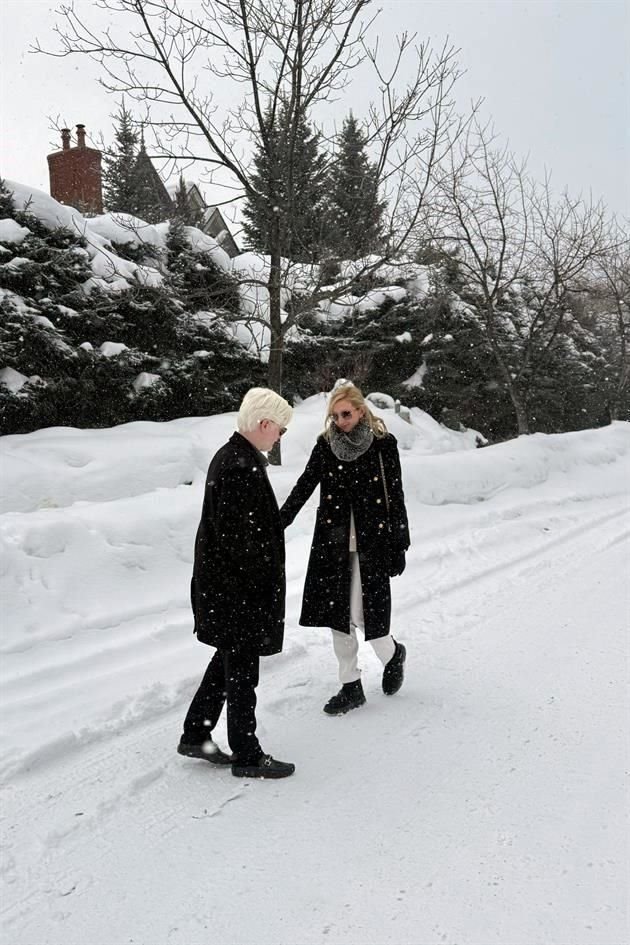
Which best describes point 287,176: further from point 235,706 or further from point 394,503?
point 235,706

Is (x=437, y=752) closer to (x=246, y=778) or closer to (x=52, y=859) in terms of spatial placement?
(x=246, y=778)

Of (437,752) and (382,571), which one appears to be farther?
(382,571)

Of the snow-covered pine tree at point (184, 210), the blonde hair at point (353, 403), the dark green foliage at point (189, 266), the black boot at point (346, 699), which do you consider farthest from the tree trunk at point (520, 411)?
the black boot at point (346, 699)

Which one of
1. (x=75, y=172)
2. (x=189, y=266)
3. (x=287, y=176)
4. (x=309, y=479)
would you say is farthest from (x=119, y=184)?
(x=309, y=479)

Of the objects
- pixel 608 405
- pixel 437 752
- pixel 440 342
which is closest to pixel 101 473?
pixel 437 752

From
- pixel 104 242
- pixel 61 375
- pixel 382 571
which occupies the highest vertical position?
pixel 104 242

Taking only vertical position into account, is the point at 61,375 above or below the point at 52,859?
above

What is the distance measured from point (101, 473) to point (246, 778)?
627 centimetres

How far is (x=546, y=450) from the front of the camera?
40.1 ft

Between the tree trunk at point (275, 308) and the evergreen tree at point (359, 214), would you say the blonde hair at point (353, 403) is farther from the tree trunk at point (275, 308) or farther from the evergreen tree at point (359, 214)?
the evergreen tree at point (359, 214)

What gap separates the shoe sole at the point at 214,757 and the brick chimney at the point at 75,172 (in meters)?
19.4

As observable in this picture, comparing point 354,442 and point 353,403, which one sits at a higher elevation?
point 353,403

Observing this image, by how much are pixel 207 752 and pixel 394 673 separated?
123cm

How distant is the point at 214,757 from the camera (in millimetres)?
3105
